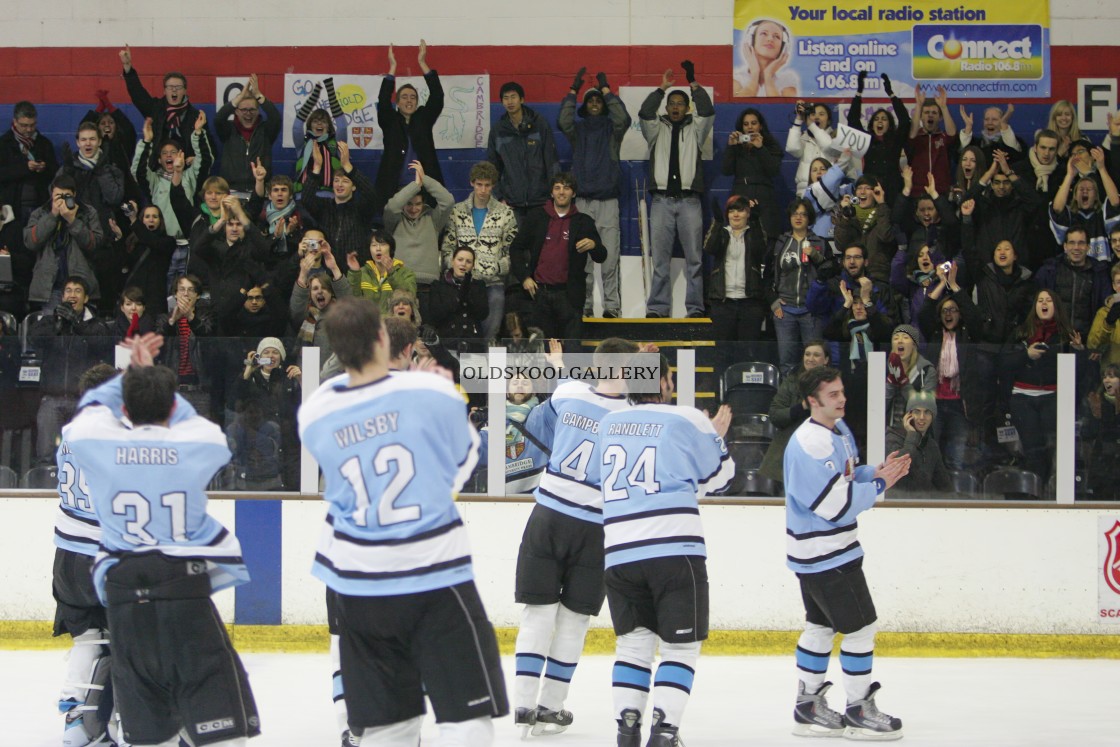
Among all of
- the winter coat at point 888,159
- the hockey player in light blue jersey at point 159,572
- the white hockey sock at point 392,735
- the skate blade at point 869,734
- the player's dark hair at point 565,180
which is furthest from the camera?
the winter coat at point 888,159

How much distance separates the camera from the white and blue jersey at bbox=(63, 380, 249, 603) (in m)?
3.74

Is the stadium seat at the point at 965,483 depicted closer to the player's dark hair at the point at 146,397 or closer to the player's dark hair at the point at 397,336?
the player's dark hair at the point at 397,336

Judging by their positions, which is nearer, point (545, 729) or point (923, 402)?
point (545, 729)

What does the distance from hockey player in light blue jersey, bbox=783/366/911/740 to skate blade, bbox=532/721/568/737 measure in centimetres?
98

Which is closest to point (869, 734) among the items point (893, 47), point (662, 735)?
point (662, 735)

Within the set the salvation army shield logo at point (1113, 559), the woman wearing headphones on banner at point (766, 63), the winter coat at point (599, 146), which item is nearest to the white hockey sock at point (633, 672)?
the salvation army shield logo at point (1113, 559)

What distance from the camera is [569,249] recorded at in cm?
894

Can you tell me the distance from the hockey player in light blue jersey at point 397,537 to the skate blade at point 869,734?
2.46 m

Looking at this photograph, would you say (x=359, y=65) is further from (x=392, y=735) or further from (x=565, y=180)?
(x=392, y=735)

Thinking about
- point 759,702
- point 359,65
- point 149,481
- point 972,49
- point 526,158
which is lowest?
point 759,702

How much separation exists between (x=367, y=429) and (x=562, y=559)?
2203 mm

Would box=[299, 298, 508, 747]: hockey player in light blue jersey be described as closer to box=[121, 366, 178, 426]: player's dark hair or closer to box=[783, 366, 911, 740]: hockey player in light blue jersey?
box=[121, 366, 178, 426]: player's dark hair

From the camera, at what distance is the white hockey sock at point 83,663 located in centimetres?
492

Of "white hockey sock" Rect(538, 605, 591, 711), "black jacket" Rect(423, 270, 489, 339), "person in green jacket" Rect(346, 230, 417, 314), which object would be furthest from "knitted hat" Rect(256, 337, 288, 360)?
"white hockey sock" Rect(538, 605, 591, 711)
